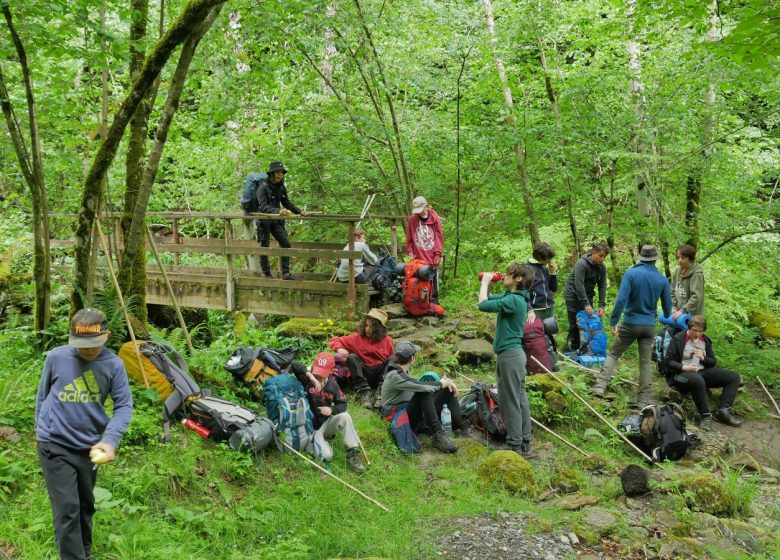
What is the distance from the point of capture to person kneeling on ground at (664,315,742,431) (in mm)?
7551

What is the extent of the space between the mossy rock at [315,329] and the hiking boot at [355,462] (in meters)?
3.30

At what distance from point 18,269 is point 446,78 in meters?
9.84

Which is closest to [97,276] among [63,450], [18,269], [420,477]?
[63,450]

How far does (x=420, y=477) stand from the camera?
593 centimetres

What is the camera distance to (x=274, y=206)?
10031mm

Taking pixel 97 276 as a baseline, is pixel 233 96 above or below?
above

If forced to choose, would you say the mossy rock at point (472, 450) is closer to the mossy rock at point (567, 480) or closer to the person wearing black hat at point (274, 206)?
the mossy rock at point (567, 480)

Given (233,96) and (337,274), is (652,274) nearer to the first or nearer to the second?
(337,274)

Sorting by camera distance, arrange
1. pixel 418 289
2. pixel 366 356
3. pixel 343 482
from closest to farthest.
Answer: pixel 343 482 → pixel 366 356 → pixel 418 289

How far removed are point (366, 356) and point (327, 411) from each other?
1.40m

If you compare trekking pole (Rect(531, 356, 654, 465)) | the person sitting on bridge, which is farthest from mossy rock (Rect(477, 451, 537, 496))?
the person sitting on bridge

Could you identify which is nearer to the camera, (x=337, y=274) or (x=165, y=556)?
(x=165, y=556)

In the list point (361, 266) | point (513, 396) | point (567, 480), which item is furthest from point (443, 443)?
point (361, 266)

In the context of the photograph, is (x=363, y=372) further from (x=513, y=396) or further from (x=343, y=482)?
(x=343, y=482)
